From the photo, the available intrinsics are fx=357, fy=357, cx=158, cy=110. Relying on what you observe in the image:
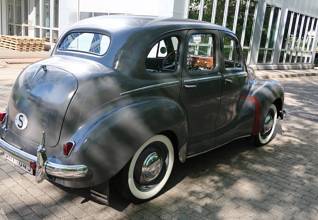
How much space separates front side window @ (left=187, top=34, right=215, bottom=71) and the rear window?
103cm

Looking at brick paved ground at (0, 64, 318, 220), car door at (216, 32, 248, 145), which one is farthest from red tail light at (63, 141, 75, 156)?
car door at (216, 32, 248, 145)

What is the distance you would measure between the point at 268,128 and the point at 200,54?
7.11 feet

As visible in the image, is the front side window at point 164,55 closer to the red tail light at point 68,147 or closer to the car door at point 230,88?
the car door at point 230,88

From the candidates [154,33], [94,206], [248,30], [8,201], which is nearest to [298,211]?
[94,206]

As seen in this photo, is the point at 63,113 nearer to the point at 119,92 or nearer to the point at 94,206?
the point at 119,92

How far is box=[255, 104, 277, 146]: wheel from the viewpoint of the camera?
5.79m

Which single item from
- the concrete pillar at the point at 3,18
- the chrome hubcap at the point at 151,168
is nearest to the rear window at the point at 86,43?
the chrome hubcap at the point at 151,168

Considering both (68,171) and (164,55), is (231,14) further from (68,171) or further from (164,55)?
(68,171)

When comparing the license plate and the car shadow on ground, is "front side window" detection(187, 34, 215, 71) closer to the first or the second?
the car shadow on ground

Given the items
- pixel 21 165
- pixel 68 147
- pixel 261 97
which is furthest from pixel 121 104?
pixel 261 97

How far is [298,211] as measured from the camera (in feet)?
12.8

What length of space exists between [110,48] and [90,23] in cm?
72

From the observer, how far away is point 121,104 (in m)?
3.45

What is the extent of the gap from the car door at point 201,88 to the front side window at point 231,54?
256 millimetres
